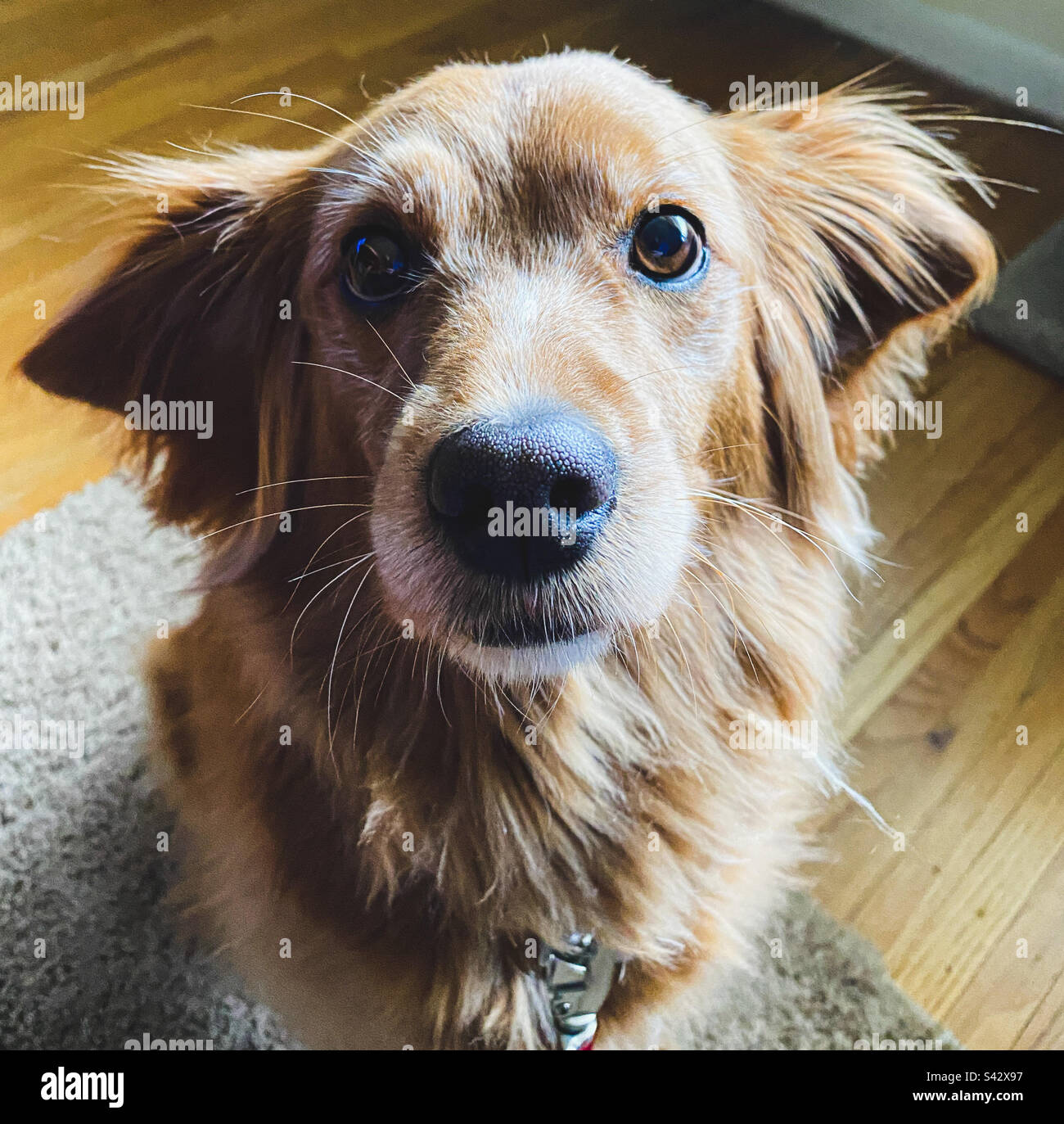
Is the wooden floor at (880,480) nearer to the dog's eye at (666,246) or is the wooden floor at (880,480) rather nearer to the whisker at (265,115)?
the whisker at (265,115)

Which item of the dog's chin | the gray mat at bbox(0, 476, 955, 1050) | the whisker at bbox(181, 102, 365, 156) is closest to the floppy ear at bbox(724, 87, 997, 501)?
the dog's chin

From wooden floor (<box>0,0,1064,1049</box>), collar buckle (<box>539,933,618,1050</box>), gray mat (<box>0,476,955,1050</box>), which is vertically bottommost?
gray mat (<box>0,476,955,1050</box>)

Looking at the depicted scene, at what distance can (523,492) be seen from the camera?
2.45ft

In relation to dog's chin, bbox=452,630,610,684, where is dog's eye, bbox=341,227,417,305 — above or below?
above

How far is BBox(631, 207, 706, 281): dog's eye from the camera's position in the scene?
0.92 meters

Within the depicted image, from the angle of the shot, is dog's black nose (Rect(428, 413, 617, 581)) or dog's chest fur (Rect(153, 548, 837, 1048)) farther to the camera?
dog's chest fur (Rect(153, 548, 837, 1048))

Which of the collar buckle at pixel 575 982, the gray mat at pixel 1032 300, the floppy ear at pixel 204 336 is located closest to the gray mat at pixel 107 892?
the floppy ear at pixel 204 336

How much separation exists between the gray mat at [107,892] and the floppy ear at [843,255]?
2.48 ft

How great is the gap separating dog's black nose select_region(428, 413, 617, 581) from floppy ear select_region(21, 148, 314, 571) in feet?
1.28

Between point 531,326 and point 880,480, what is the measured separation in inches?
44.2

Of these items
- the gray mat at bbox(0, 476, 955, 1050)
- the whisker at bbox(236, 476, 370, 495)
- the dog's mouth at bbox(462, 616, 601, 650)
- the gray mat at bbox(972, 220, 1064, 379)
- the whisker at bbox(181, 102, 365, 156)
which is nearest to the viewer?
the dog's mouth at bbox(462, 616, 601, 650)

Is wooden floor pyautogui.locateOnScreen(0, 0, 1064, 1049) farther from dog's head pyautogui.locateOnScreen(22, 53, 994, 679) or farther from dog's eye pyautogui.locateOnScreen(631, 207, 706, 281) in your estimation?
dog's eye pyautogui.locateOnScreen(631, 207, 706, 281)
